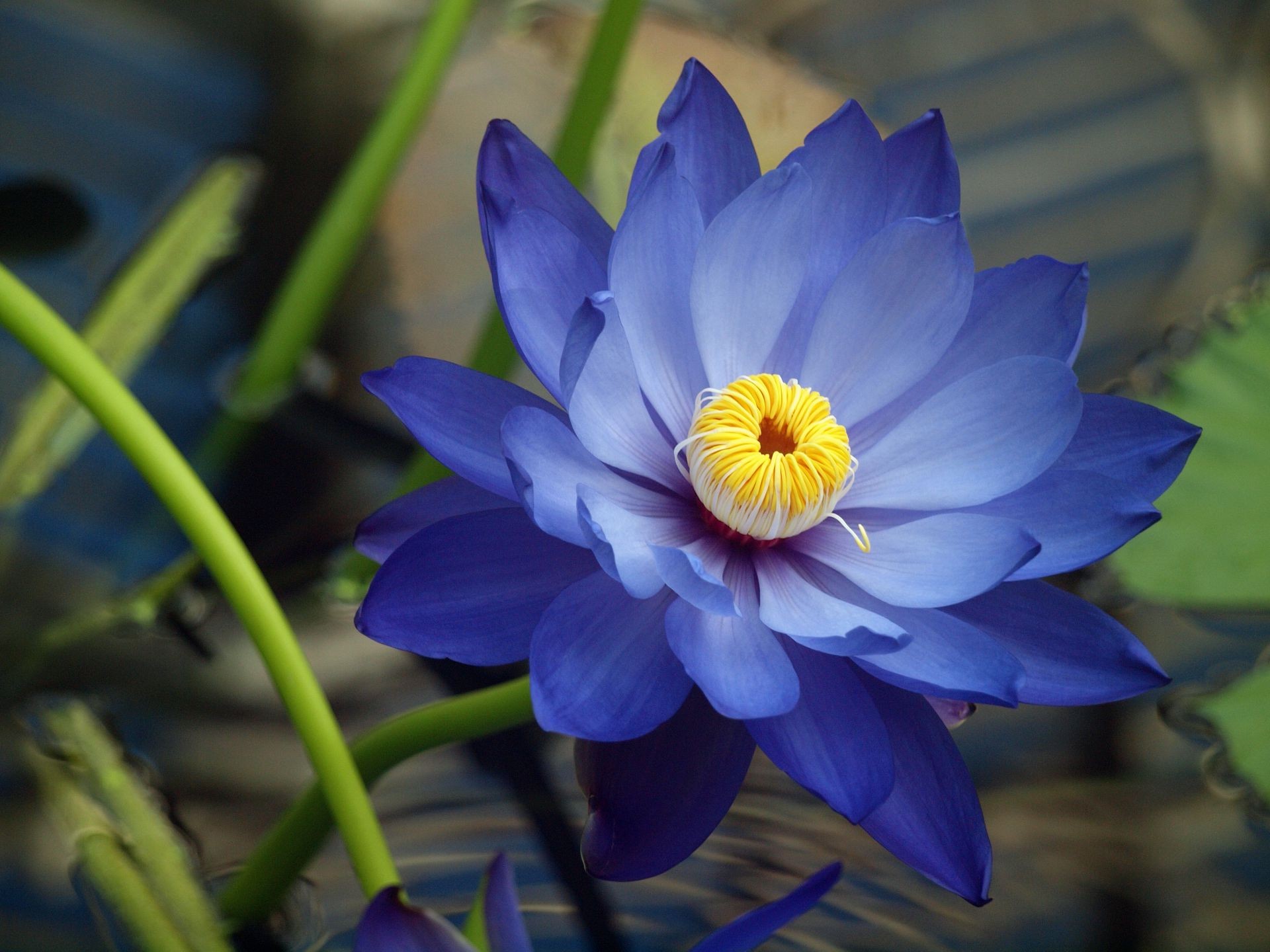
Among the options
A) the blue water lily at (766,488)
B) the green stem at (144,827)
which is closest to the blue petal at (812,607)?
the blue water lily at (766,488)

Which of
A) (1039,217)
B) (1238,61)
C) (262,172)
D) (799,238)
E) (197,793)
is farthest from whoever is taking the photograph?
(1238,61)

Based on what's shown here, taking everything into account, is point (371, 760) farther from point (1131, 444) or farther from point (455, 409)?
point (1131, 444)

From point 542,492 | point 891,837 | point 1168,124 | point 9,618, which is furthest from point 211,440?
point 1168,124

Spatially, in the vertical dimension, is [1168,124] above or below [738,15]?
below

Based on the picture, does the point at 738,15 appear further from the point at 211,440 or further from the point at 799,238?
the point at 799,238

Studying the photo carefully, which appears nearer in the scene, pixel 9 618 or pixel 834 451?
pixel 834 451
